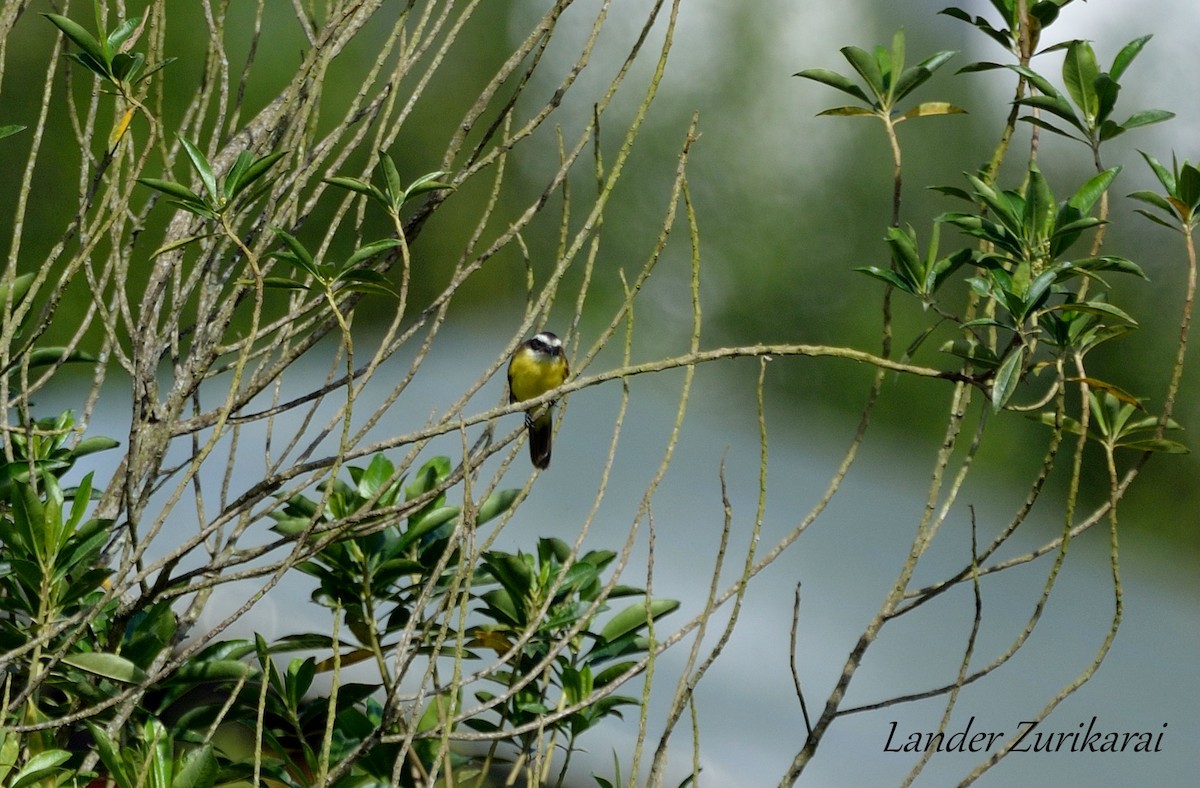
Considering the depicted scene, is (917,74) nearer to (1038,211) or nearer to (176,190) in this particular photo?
(1038,211)

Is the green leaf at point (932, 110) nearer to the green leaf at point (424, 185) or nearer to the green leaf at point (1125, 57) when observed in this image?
the green leaf at point (1125, 57)

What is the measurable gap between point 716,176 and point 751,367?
63cm

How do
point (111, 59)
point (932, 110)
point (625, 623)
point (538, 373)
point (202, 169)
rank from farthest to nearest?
1. point (538, 373)
2. point (625, 623)
3. point (932, 110)
4. point (111, 59)
5. point (202, 169)

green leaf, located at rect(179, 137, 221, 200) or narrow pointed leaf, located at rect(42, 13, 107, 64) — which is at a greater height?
narrow pointed leaf, located at rect(42, 13, 107, 64)

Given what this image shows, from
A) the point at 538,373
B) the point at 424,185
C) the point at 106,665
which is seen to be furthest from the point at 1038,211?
the point at 538,373

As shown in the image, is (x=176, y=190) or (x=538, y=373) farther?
(x=538, y=373)

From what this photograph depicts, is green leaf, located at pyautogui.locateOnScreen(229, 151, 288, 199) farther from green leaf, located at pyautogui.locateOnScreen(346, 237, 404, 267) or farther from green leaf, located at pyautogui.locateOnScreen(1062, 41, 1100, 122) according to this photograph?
green leaf, located at pyautogui.locateOnScreen(1062, 41, 1100, 122)

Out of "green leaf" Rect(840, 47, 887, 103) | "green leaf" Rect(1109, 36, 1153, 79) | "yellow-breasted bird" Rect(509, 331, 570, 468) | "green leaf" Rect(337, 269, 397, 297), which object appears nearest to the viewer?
"green leaf" Rect(337, 269, 397, 297)

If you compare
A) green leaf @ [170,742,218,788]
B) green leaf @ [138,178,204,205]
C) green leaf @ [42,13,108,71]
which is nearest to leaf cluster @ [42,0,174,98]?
green leaf @ [42,13,108,71]

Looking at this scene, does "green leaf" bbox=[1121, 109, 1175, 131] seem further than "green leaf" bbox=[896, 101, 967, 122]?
No

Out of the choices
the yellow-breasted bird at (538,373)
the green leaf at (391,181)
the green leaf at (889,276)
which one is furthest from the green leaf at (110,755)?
the yellow-breasted bird at (538,373)

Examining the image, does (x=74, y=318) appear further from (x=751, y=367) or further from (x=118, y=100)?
(x=751, y=367)

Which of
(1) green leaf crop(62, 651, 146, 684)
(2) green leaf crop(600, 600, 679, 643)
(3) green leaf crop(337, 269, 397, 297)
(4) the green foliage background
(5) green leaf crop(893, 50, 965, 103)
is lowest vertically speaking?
(1) green leaf crop(62, 651, 146, 684)

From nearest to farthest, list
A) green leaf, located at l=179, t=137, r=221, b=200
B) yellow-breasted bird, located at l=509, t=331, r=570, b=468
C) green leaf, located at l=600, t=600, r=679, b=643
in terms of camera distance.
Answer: green leaf, located at l=179, t=137, r=221, b=200
green leaf, located at l=600, t=600, r=679, b=643
yellow-breasted bird, located at l=509, t=331, r=570, b=468
